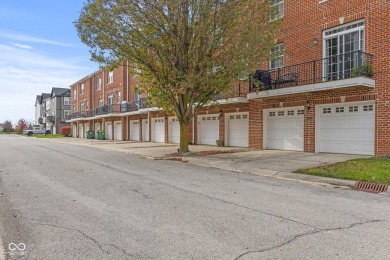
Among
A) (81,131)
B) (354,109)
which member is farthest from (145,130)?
(81,131)

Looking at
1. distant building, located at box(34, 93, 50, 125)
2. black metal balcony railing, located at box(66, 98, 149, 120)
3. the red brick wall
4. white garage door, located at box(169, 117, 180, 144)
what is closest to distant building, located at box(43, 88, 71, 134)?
distant building, located at box(34, 93, 50, 125)

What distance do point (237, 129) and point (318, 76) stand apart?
687 centimetres

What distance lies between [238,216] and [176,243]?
1617 mm

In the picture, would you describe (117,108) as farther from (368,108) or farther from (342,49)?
(368,108)

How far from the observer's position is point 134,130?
117 ft

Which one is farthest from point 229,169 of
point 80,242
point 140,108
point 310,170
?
point 140,108

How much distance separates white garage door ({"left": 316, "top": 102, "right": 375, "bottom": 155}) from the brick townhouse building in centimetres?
4

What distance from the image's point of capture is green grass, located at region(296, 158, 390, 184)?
9.10 m

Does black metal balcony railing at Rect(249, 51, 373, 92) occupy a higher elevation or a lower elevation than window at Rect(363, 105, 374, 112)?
higher

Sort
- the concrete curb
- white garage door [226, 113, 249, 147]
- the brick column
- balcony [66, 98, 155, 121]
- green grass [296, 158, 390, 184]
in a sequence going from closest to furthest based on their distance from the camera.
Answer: the concrete curb < green grass [296, 158, 390, 184] < the brick column < white garage door [226, 113, 249, 147] < balcony [66, 98, 155, 121]

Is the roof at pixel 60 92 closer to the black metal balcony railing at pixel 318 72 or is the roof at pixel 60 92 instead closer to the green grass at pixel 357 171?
the black metal balcony railing at pixel 318 72

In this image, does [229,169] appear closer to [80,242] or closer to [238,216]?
[238,216]

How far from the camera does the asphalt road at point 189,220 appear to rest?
165 inches

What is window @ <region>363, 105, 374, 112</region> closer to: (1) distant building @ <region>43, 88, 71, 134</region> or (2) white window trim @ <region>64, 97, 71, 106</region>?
(1) distant building @ <region>43, 88, 71, 134</region>
